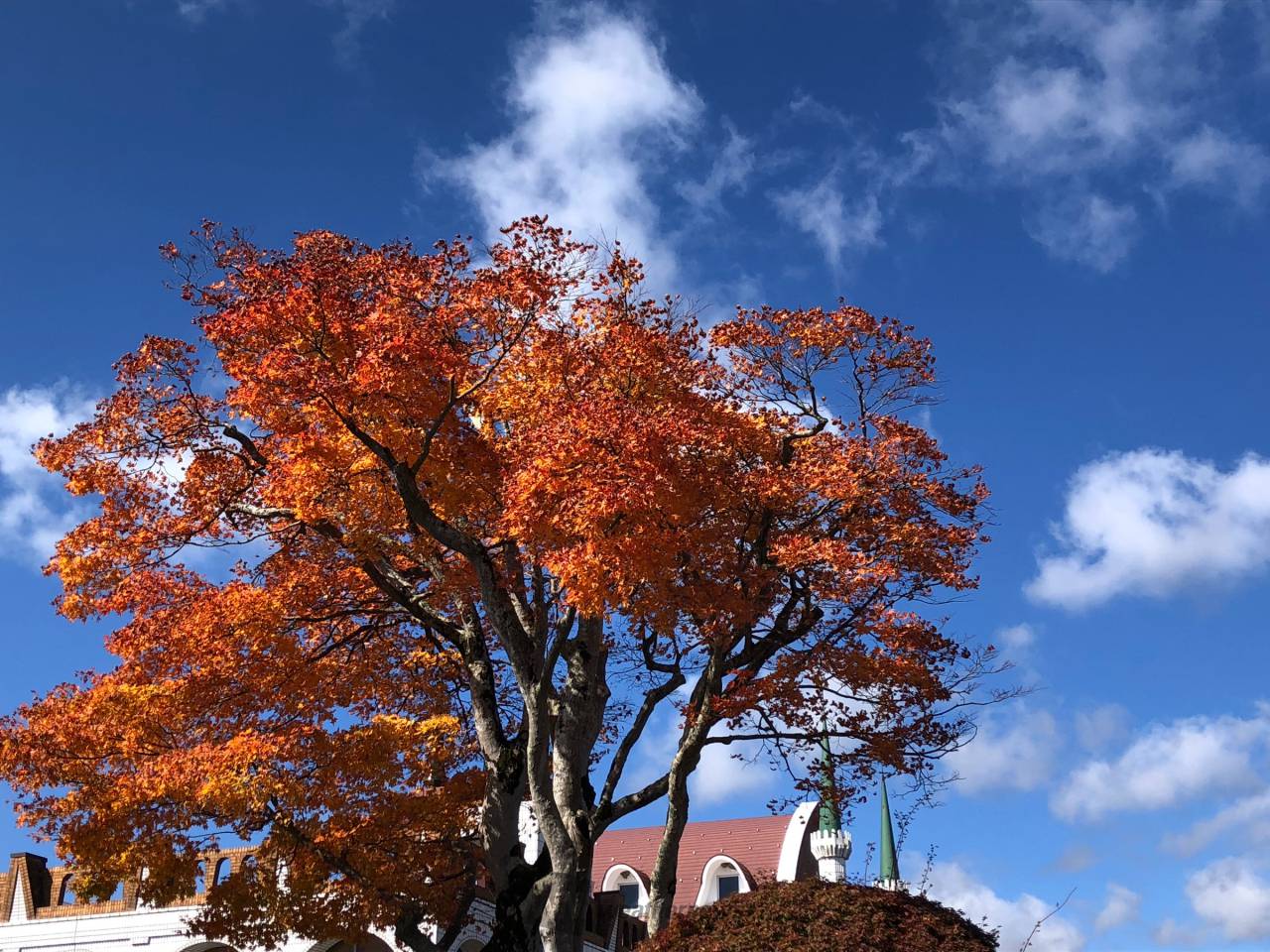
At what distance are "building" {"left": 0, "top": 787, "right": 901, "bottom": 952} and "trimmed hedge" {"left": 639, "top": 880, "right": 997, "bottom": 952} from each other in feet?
3.36

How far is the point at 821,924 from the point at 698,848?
132 feet

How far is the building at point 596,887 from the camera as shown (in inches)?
1136

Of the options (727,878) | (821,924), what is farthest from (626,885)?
(821,924)

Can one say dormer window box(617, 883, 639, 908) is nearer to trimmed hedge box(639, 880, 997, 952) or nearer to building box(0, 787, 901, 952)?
building box(0, 787, 901, 952)

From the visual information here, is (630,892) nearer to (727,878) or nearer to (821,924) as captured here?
(727,878)

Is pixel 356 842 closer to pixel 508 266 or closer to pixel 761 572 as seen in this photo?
pixel 761 572

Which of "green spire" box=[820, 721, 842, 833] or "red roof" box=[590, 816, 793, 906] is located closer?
"green spire" box=[820, 721, 842, 833]

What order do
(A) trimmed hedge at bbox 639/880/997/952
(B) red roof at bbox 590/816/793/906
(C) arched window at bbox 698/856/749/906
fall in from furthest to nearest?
(B) red roof at bbox 590/816/793/906
(C) arched window at bbox 698/856/749/906
(A) trimmed hedge at bbox 639/880/997/952

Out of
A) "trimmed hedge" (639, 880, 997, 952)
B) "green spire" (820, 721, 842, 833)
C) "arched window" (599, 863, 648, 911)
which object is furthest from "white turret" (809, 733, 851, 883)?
"trimmed hedge" (639, 880, 997, 952)

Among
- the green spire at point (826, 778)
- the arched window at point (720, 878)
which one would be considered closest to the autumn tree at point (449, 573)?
the green spire at point (826, 778)

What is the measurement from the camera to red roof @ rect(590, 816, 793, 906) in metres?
50.5

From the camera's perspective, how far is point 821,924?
1373 centimetres

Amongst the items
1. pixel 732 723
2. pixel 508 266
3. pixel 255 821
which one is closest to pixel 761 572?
pixel 732 723

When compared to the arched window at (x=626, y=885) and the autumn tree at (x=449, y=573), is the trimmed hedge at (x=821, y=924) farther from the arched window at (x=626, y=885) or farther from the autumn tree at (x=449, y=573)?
the arched window at (x=626, y=885)
